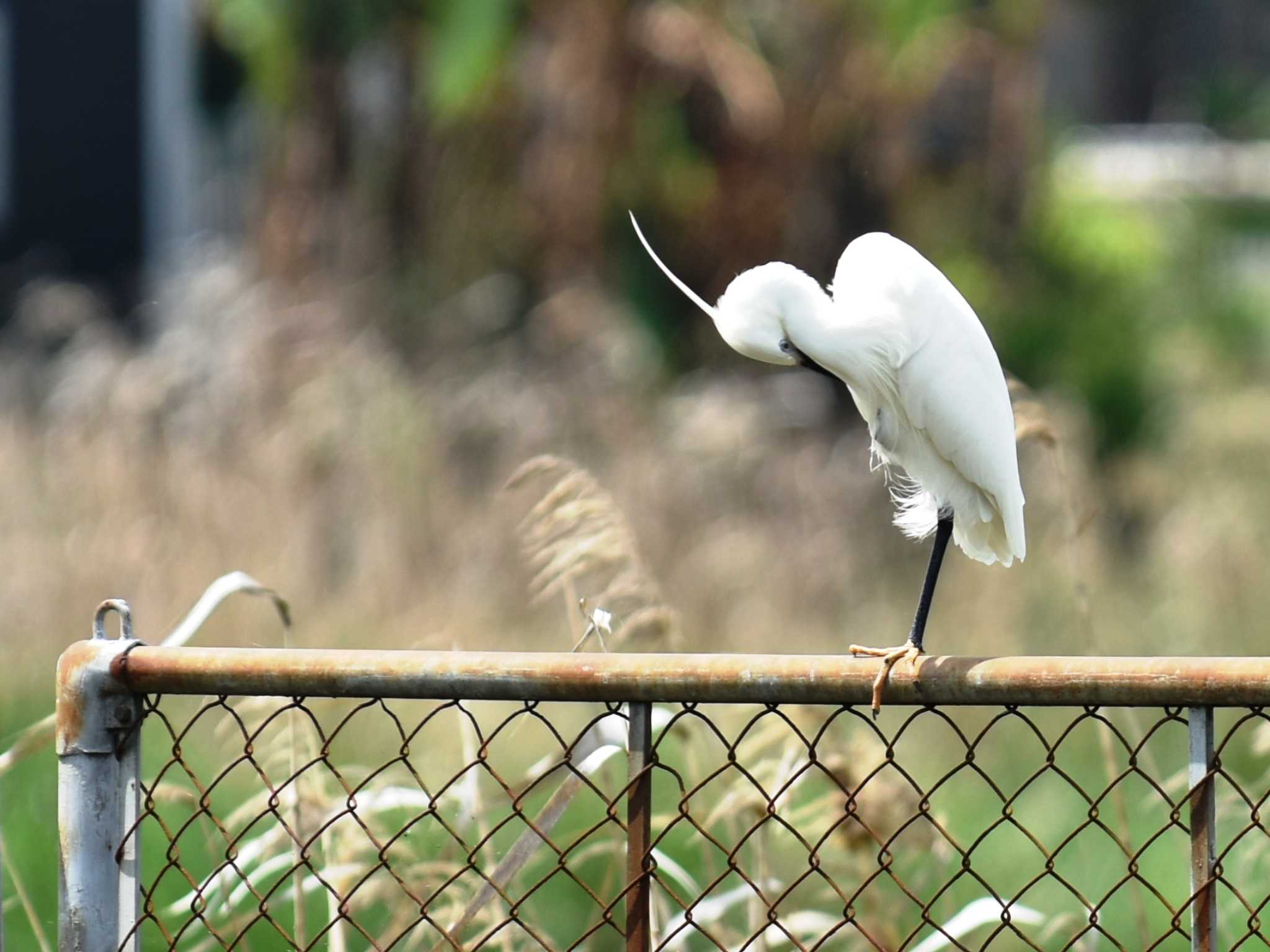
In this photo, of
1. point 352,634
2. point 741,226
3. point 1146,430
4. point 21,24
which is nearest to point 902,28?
point 741,226

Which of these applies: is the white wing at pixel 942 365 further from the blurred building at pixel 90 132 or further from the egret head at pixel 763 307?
the blurred building at pixel 90 132

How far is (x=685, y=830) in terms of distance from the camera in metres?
3.33

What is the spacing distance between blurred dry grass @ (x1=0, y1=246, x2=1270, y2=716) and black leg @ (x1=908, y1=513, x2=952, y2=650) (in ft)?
8.80

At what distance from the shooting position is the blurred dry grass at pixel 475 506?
4.98 meters

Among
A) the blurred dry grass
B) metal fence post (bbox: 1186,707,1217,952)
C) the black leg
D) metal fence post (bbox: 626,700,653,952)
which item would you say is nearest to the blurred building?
the blurred dry grass

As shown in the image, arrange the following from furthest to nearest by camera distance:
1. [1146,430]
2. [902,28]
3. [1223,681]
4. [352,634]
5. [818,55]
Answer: [1146,430]
[818,55]
[902,28]
[352,634]
[1223,681]

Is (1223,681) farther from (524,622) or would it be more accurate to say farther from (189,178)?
(189,178)

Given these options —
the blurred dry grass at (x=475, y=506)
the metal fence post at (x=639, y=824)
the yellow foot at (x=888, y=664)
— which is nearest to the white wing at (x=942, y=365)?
the yellow foot at (x=888, y=664)

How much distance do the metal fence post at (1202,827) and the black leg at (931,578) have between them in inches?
10.9

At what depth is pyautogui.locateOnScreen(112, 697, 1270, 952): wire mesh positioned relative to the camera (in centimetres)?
143

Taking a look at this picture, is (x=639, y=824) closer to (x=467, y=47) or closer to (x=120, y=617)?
(x=120, y=617)

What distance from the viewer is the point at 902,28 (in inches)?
298

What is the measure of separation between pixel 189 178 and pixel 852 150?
4033 millimetres

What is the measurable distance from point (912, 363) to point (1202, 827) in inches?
23.5
